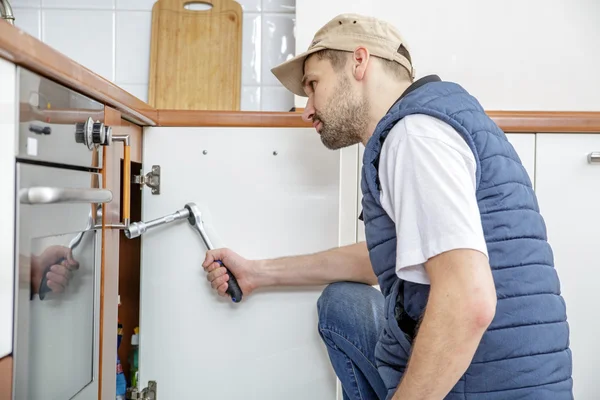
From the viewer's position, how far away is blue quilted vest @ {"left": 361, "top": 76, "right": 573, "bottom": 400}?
79cm

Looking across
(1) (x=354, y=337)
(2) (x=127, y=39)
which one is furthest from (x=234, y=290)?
(2) (x=127, y=39)

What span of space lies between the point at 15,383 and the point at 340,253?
0.70 m

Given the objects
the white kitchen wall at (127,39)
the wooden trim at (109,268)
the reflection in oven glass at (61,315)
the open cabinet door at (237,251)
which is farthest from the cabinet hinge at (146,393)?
the white kitchen wall at (127,39)

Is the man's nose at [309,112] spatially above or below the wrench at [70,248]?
above

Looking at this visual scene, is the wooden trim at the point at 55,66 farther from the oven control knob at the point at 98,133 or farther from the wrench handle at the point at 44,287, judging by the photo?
the wrench handle at the point at 44,287

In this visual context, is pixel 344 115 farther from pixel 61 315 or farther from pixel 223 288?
pixel 61 315

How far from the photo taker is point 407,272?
30.8 inches

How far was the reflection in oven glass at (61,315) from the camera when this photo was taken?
30.0 inches

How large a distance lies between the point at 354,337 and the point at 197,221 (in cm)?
40

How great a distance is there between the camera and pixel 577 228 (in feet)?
4.39

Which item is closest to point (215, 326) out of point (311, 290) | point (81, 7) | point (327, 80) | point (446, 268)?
point (311, 290)

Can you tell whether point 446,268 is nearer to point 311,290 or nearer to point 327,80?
point 327,80

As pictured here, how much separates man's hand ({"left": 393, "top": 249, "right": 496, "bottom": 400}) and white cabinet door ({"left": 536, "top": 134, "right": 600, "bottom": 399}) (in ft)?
2.28

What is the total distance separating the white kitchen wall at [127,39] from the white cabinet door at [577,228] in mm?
801
